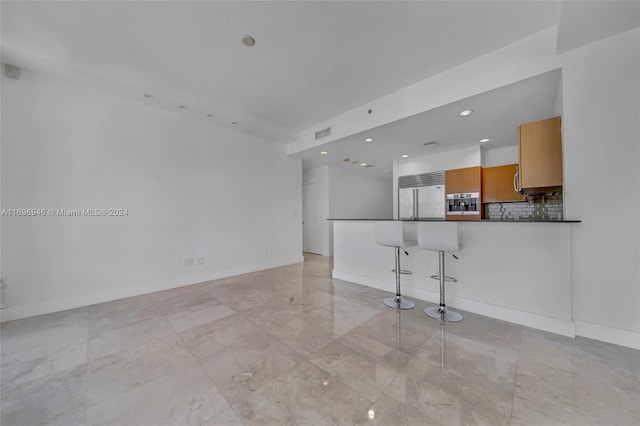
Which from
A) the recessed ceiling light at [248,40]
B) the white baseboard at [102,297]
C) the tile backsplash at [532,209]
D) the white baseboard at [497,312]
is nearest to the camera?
the white baseboard at [497,312]

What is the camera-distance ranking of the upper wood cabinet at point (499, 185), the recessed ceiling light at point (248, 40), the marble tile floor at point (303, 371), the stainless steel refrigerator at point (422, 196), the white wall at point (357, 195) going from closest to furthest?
1. the marble tile floor at point (303, 371)
2. the recessed ceiling light at point (248, 40)
3. the upper wood cabinet at point (499, 185)
4. the stainless steel refrigerator at point (422, 196)
5. the white wall at point (357, 195)

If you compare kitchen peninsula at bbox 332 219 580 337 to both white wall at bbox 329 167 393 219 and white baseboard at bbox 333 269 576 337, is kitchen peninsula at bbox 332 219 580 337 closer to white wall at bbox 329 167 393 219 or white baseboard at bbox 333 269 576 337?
white baseboard at bbox 333 269 576 337

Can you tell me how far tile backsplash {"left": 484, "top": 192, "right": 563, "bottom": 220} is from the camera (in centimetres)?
406

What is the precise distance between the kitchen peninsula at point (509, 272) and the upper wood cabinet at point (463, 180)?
248 cm

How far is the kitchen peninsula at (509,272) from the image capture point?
2213 millimetres

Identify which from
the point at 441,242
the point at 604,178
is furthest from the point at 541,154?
the point at 441,242

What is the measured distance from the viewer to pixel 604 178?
2057 millimetres

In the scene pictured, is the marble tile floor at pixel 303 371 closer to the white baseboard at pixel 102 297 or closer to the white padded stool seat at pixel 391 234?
the white baseboard at pixel 102 297

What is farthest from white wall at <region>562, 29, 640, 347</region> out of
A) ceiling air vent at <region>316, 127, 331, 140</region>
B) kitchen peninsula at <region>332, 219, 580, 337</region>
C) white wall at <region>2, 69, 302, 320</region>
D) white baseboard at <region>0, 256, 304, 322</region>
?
white baseboard at <region>0, 256, 304, 322</region>

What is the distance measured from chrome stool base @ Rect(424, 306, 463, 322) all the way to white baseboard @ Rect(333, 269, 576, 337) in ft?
0.68

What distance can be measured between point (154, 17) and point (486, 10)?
296 cm

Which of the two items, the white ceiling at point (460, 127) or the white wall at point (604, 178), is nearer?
the white wall at point (604, 178)

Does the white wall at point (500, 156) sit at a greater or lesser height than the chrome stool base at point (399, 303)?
greater

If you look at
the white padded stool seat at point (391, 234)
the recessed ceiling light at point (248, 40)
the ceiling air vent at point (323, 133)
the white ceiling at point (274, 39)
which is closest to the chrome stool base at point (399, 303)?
the white padded stool seat at point (391, 234)
